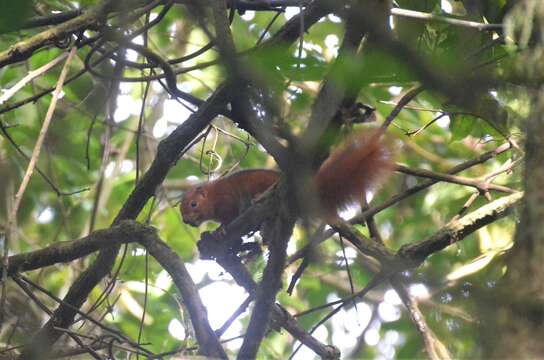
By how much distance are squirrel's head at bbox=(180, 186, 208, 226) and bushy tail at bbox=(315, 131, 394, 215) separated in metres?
1.73

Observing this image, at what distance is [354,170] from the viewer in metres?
2.85

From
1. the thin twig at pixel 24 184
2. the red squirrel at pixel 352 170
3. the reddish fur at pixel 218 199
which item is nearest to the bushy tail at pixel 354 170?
the red squirrel at pixel 352 170

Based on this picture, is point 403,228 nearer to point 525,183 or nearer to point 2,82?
point 2,82

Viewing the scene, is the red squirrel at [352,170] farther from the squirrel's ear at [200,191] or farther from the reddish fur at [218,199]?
the squirrel's ear at [200,191]

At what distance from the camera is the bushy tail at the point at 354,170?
2.74 metres

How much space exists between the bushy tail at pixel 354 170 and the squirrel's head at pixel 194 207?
1.73 metres

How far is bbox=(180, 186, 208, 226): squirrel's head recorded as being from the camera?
4566mm

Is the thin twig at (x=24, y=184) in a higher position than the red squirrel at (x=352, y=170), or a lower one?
lower

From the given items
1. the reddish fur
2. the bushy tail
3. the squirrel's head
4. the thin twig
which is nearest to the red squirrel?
the bushy tail

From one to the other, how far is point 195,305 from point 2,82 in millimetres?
3237

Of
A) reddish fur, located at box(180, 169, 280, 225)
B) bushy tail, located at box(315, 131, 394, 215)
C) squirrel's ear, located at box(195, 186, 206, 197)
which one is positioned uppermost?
squirrel's ear, located at box(195, 186, 206, 197)

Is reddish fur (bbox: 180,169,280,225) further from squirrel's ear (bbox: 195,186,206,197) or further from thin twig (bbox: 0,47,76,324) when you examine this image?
thin twig (bbox: 0,47,76,324)

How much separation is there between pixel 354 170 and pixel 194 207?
6.31ft

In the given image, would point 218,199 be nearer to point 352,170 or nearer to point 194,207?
point 194,207
